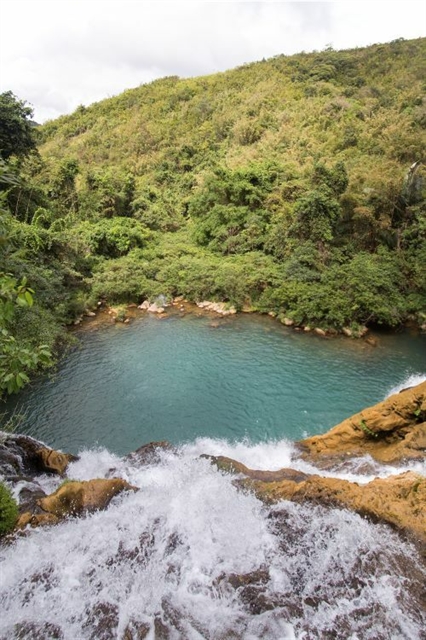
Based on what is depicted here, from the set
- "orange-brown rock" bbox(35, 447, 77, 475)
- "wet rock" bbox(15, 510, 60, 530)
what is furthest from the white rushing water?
"orange-brown rock" bbox(35, 447, 77, 475)

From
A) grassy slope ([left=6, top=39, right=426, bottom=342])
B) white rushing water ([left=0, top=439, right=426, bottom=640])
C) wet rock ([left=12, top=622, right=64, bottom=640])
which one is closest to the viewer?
wet rock ([left=12, top=622, right=64, bottom=640])

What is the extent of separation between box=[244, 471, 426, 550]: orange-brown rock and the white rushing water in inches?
8.1

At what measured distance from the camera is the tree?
19.4m

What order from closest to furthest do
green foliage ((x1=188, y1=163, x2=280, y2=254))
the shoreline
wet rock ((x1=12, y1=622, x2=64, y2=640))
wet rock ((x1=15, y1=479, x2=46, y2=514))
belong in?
wet rock ((x1=12, y1=622, x2=64, y2=640)) → wet rock ((x1=15, y1=479, x2=46, y2=514)) → the shoreline → green foliage ((x1=188, y1=163, x2=280, y2=254))

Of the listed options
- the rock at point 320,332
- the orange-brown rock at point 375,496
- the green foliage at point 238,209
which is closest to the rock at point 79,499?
the orange-brown rock at point 375,496

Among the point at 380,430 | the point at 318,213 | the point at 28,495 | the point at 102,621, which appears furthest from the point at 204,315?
the point at 102,621

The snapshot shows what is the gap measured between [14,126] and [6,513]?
2108 centimetres

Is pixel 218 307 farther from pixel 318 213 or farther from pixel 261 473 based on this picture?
pixel 261 473

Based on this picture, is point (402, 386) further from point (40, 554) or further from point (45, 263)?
point (45, 263)

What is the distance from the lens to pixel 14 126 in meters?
19.8

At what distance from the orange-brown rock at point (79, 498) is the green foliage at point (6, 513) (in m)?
0.72

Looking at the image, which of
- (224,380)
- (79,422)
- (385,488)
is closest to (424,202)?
(224,380)

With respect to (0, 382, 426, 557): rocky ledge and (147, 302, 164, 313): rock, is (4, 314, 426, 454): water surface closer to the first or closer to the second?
(0, 382, 426, 557): rocky ledge

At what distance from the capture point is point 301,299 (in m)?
19.3
